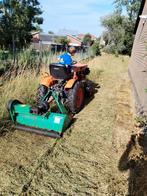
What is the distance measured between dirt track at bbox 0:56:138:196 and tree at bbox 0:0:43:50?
25.9m

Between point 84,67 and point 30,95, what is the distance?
5.99ft

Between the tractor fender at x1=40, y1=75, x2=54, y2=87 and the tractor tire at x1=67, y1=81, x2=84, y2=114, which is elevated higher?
the tractor fender at x1=40, y1=75, x2=54, y2=87

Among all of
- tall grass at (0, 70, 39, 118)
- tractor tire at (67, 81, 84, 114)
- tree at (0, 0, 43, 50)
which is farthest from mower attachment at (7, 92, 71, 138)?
tree at (0, 0, 43, 50)

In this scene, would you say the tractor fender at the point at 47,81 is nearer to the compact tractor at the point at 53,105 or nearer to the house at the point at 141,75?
the compact tractor at the point at 53,105

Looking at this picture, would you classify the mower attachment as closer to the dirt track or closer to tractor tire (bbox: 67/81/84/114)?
the dirt track

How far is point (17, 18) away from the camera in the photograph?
112ft

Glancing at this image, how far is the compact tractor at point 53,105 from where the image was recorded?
198 inches

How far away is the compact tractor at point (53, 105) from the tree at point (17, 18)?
2446cm

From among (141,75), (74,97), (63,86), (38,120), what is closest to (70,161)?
(38,120)

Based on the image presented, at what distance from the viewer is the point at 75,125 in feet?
18.9

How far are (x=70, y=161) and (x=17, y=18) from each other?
32.8 m

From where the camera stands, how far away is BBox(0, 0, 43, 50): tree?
30.8 meters

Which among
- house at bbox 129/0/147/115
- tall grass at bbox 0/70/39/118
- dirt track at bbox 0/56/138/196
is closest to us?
dirt track at bbox 0/56/138/196

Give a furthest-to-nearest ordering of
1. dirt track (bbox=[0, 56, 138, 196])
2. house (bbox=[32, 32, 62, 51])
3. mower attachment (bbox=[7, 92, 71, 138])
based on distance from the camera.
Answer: house (bbox=[32, 32, 62, 51]), mower attachment (bbox=[7, 92, 71, 138]), dirt track (bbox=[0, 56, 138, 196])
